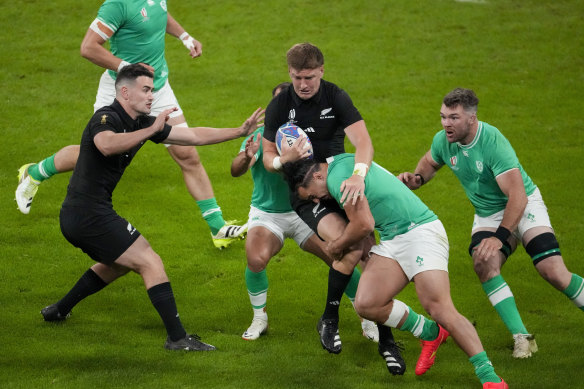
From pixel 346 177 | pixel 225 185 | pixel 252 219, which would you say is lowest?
pixel 225 185

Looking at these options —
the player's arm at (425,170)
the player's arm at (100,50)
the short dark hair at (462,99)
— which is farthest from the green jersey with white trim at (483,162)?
the player's arm at (100,50)

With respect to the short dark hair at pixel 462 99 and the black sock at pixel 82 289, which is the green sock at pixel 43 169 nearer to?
the black sock at pixel 82 289

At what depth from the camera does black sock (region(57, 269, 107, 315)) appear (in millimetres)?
7551

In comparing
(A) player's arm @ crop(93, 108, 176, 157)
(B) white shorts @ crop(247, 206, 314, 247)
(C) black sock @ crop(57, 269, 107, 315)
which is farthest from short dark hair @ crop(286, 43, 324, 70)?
(C) black sock @ crop(57, 269, 107, 315)

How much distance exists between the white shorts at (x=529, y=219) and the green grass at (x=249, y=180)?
3.28 feet

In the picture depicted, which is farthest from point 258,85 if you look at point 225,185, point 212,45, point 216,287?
point 216,287

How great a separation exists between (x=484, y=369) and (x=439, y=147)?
2.24 metres

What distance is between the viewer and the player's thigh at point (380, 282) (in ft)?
21.4

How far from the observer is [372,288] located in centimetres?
656

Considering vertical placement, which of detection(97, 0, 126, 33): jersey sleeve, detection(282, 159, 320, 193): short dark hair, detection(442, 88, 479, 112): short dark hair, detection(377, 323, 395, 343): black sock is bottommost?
detection(377, 323, 395, 343): black sock

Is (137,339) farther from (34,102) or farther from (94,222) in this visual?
(34,102)

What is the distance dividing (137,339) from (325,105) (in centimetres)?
258

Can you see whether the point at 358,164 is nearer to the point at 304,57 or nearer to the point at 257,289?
the point at 304,57

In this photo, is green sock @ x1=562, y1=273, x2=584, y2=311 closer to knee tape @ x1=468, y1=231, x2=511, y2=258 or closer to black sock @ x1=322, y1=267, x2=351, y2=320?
knee tape @ x1=468, y1=231, x2=511, y2=258
